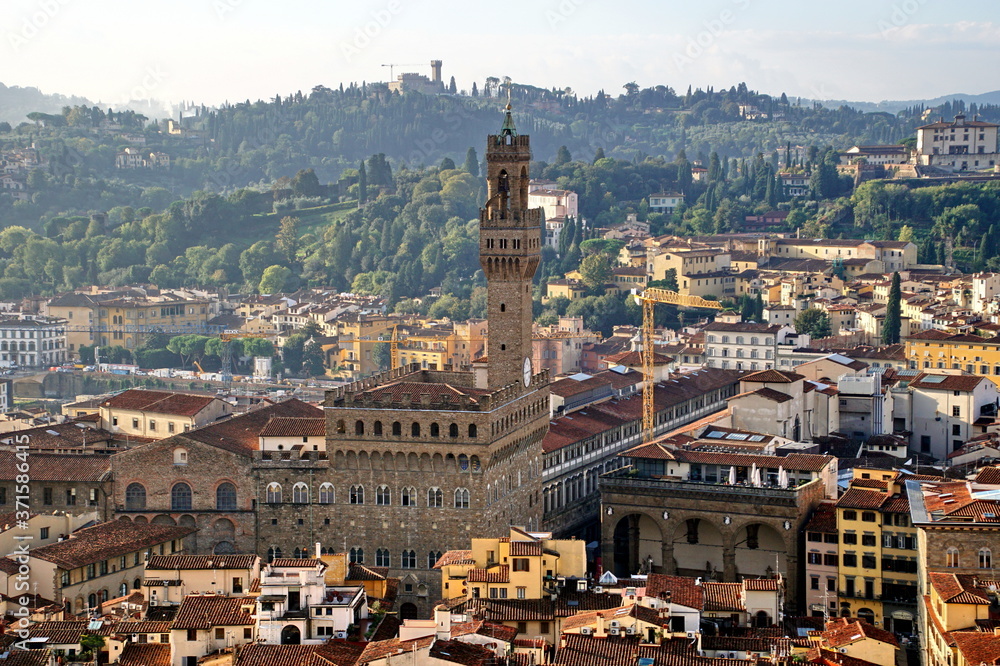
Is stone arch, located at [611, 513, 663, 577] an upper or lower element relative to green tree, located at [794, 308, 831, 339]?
lower

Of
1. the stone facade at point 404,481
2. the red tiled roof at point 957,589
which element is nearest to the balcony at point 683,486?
the stone facade at point 404,481

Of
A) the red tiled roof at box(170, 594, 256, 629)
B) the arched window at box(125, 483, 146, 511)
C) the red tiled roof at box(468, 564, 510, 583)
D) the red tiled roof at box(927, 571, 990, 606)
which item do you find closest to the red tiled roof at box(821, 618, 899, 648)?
the red tiled roof at box(927, 571, 990, 606)

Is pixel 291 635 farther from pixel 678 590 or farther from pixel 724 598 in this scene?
pixel 724 598

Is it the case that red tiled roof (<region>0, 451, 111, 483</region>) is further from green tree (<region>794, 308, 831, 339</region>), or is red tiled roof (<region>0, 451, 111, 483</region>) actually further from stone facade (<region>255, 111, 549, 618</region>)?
green tree (<region>794, 308, 831, 339</region>)

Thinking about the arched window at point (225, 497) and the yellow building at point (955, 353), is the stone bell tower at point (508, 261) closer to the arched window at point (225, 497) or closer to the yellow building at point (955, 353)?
the arched window at point (225, 497)

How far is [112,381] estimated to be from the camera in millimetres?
108812

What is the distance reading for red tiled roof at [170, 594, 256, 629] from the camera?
34.6m

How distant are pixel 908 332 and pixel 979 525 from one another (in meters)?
55.1

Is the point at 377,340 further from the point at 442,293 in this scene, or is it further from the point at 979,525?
the point at 979,525

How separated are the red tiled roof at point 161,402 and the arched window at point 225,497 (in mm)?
9268

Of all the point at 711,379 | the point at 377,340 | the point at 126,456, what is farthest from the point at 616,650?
the point at 377,340

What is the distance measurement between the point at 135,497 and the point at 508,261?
12096 mm

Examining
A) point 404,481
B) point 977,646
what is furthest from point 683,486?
point 977,646

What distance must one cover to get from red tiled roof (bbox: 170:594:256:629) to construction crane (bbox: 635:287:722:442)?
25.4 metres
